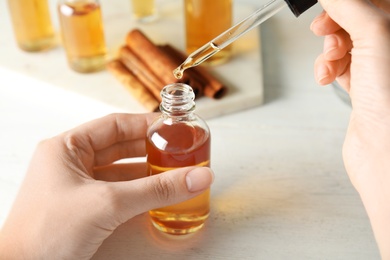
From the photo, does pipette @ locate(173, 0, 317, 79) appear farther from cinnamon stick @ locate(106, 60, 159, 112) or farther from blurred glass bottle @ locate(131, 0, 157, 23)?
blurred glass bottle @ locate(131, 0, 157, 23)

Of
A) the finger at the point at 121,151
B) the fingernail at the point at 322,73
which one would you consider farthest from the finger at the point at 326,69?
the finger at the point at 121,151

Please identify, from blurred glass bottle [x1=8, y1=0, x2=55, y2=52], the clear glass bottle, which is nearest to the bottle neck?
the clear glass bottle

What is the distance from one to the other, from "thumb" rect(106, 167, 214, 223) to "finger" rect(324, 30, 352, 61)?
0.28 meters

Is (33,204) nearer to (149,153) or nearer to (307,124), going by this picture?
(149,153)

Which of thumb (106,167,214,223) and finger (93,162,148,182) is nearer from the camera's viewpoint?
thumb (106,167,214,223)

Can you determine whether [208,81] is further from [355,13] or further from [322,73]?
[355,13]

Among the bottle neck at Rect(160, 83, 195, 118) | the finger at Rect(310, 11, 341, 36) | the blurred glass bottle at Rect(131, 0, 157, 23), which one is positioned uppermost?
the finger at Rect(310, 11, 341, 36)

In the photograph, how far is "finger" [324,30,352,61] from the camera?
1.00 metres

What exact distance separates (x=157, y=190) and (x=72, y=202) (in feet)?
0.38

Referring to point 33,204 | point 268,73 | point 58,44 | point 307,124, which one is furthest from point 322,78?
point 58,44

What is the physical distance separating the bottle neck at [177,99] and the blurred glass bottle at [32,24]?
654 millimetres

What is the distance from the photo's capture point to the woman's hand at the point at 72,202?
854 millimetres

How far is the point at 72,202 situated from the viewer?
0.86 metres

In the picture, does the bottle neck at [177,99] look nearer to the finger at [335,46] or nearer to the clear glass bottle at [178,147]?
the clear glass bottle at [178,147]
